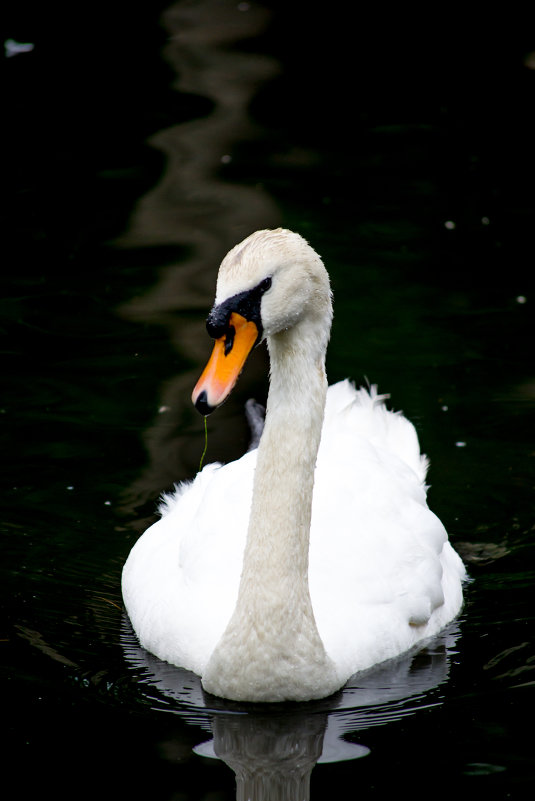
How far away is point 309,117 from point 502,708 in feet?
34.4

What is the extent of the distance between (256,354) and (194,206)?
3.14 meters

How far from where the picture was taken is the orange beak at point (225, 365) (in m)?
Result: 5.19

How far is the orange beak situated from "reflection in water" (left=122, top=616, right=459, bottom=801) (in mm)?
1496

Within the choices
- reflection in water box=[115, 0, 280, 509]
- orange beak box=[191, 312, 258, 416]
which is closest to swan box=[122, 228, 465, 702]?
orange beak box=[191, 312, 258, 416]

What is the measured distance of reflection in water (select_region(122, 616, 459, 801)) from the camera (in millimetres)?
5637

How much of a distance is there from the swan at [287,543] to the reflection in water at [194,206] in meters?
1.32

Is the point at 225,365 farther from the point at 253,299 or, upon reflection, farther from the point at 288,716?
the point at 288,716

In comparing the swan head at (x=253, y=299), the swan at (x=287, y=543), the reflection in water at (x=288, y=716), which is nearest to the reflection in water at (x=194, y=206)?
the swan at (x=287, y=543)

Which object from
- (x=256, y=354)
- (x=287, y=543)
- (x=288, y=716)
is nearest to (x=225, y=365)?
(x=287, y=543)

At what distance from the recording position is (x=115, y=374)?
981cm

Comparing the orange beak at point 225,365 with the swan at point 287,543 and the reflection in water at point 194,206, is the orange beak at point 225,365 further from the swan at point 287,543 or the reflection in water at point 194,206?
the reflection in water at point 194,206

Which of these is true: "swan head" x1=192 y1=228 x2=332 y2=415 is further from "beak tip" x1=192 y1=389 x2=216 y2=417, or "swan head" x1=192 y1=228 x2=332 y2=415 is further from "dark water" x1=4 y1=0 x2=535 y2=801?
"dark water" x1=4 y1=0 x2=535 y2=801

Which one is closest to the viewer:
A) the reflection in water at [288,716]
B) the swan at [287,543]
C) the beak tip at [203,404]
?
the beak tip at [203,404]

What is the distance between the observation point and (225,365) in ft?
17.4
